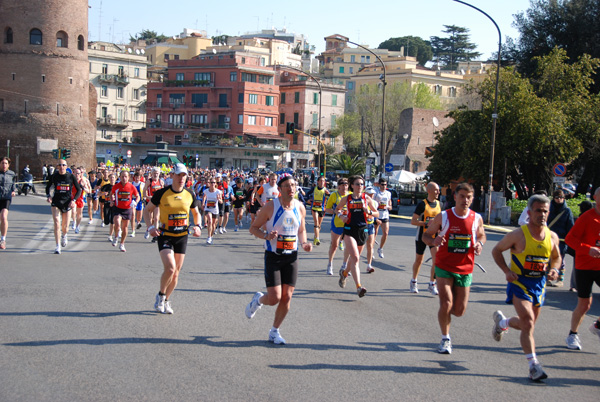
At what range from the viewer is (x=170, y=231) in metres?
8.40

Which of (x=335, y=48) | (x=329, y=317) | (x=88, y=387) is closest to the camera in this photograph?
(x=88, y=387)

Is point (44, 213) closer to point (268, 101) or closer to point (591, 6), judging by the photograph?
point (591, 6)

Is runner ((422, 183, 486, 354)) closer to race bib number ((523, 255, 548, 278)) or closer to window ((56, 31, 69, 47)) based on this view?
race bib number ((523, 255, 548, 278))

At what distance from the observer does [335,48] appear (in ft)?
446

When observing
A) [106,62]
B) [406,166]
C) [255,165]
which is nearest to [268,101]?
[255,165]

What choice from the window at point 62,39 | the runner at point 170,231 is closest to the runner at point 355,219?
the runner at point 170,231

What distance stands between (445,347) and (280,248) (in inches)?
82.1

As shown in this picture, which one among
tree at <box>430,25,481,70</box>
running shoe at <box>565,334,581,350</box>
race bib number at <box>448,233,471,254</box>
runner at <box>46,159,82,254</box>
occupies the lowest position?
running shoe at <box>565,334,581,350</box>

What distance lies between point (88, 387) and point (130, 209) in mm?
10036

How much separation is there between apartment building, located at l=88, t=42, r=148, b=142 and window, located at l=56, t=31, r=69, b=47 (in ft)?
104

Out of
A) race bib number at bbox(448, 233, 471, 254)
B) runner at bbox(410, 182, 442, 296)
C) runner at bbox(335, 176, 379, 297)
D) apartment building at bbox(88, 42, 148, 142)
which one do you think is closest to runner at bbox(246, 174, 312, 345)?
race bib number at bbox(448, 233, 471, 254)

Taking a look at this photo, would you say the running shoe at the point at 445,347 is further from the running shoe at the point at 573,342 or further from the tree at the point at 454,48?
the tree at the point at 454,48

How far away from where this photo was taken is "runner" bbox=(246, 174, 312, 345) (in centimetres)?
709

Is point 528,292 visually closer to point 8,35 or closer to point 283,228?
point 283,228
